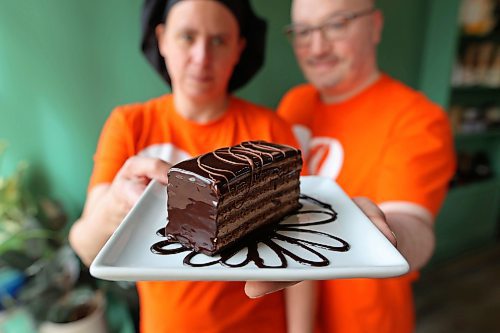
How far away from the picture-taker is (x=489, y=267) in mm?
2520

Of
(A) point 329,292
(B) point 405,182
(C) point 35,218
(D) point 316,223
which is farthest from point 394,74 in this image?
(C) point 35,218

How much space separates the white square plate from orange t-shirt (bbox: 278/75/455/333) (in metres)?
0.22

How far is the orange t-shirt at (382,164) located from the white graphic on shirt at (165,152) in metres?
0.39

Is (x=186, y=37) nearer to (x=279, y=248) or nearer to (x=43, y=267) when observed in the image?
(x=279, y=248)

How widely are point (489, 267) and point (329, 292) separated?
2126 mm

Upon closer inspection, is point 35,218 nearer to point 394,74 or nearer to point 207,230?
point 207,230

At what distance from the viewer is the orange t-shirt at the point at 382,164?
0.93 metres

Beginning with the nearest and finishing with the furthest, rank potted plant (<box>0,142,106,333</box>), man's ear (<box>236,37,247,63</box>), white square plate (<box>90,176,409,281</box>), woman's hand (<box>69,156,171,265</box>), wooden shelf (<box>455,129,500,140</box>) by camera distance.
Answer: white square plate (<box>90,176,409,281</box>) < woman's hand (<box>69,156,171,265</box>) < man's ear (<box>236,37,247,63</box>) < potted plant (<box>0,142,106,333</box>) < wooden shelf (<box>455,129,500,140</box>)

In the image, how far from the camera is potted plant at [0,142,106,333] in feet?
4.02

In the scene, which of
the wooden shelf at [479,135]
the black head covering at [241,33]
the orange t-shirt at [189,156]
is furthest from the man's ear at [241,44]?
the wooden shelf at [479,135]

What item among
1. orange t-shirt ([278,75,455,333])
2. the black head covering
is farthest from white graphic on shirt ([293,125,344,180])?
the black head covering

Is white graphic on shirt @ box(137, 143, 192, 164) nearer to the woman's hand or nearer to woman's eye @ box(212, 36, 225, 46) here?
the woman's hand

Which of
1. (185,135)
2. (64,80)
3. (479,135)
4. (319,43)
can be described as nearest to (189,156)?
(185,135)

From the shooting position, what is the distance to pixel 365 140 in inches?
40.4
